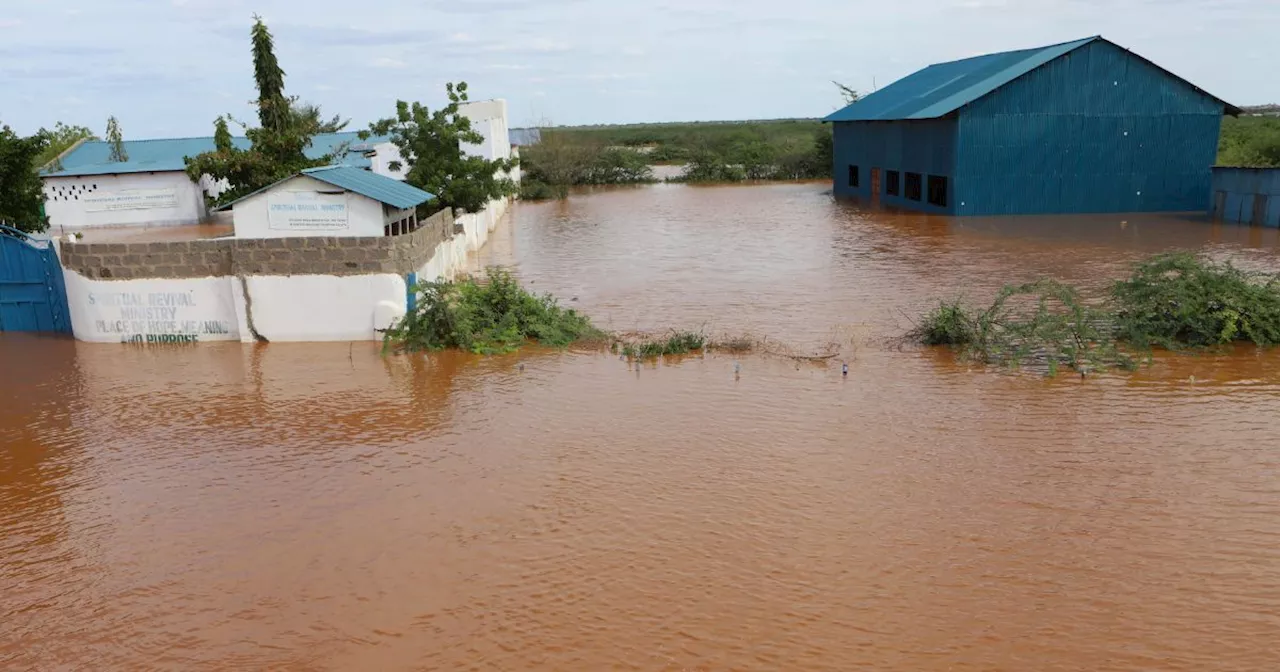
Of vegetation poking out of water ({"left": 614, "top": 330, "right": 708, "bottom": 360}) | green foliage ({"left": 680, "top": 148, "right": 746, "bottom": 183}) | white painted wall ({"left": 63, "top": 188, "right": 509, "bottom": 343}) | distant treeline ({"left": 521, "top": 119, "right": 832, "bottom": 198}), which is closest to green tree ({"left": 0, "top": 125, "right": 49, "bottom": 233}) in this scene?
white painted wall ({"left": 63, "top": 188, "right": 509, "bottom": 343})

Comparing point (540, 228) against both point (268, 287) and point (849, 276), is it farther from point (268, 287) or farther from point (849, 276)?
point (268, 287)

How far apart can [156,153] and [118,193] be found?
5792 millimetres

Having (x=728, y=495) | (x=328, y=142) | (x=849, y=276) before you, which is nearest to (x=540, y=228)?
(x=328, y=142)

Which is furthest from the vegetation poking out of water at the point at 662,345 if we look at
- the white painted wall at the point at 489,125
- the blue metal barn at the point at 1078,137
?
the white painted wall at the point at 489,125

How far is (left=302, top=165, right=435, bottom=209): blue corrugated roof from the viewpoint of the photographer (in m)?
17.3

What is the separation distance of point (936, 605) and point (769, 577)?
1382 mm

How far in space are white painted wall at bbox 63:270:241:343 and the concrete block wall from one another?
168 mm

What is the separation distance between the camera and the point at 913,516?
30.3 feet

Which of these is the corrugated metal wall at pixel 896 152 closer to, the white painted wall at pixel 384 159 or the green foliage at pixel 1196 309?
Answer: the green foliage at pixel 1196 309

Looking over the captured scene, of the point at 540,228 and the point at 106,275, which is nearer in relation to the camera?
the point at 106,275

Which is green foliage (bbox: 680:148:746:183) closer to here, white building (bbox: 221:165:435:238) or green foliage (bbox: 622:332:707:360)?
white building (bbox: 221:165:435:238)

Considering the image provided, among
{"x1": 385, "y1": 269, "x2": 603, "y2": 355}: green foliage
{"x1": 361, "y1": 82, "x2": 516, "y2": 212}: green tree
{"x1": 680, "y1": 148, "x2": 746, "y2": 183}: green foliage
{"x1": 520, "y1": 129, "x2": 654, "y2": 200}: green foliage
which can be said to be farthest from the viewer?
{"x1": 680, "y1": 148, "x2": 746, "y2": 183}: green foliage

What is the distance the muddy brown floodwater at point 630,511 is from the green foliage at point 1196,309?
541mm

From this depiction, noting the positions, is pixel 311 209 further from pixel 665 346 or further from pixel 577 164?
pixel 577 164
